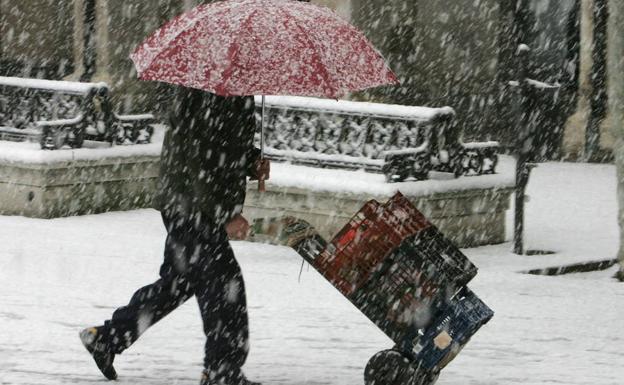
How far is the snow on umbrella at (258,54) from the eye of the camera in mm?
6766

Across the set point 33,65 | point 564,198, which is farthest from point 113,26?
point 564,198

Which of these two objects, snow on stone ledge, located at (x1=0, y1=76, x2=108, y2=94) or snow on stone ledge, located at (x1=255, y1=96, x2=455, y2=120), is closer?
snow on stone ledge, located at (x1=255, y1=96, x2=455, y2=120)

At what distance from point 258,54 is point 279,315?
2.61m

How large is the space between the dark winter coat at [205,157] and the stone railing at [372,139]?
4.64 metres

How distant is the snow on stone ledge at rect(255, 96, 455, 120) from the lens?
11.9 m

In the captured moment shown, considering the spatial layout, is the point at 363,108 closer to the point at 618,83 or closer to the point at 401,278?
the point at 618,83

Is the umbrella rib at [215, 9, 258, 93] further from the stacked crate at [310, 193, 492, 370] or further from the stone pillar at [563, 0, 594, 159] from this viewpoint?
the stone pillar at [563, 0, 594, 159]

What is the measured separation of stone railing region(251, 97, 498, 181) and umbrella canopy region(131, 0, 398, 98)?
4313mm

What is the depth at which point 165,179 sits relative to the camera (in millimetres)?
6977

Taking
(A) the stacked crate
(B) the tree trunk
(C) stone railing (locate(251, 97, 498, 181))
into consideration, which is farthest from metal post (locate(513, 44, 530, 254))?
(A) the stacked crate

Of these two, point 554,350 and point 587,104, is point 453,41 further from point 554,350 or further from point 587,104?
point 554,350

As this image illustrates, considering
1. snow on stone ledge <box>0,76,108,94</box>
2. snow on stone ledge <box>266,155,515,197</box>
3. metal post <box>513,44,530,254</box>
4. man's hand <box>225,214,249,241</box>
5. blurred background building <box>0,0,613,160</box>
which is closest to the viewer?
man's hand <box>225,214,249,241</box>

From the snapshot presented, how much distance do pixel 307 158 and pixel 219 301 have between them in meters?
5.66

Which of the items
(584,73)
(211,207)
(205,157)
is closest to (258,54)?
(205,157)
